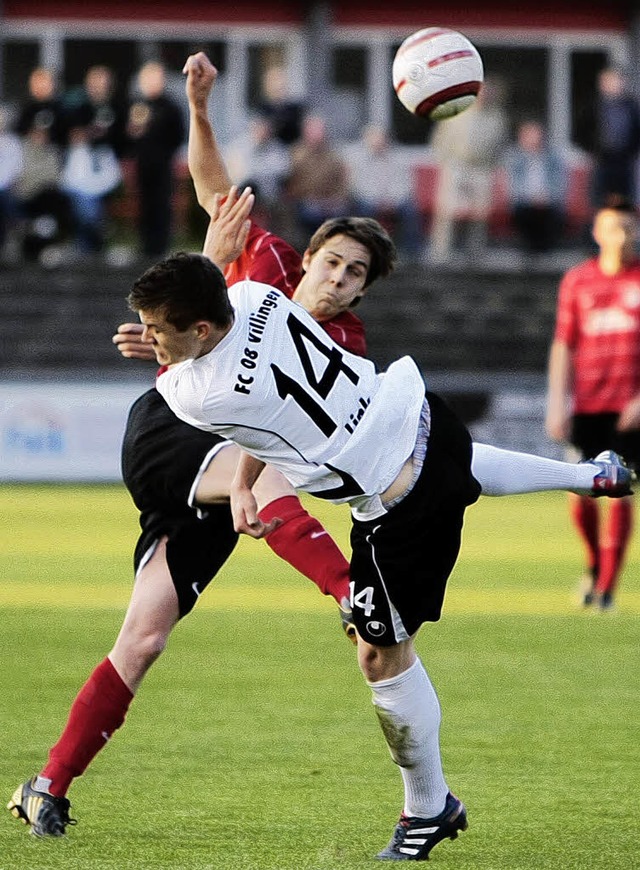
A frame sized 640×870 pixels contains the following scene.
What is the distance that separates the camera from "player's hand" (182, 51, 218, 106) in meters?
5.48

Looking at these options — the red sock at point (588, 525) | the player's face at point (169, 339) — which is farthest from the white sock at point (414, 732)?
the red sock at point (588, 525)

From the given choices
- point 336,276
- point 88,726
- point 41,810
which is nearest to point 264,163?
point 336,276

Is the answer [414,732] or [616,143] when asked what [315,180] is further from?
[414,732]

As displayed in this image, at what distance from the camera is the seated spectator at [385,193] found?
74.6ft

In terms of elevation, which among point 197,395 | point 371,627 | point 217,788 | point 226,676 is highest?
point 197,395

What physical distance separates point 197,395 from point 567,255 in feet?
70.2

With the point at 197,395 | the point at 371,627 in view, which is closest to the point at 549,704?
the point at 371,627

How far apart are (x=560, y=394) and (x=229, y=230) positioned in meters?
5.11

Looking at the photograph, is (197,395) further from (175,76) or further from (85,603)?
(175,76)

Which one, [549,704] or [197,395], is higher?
[197,395]

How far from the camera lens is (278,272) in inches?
225

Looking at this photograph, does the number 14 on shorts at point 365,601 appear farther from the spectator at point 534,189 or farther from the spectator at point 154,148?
the spectator at point 534,189

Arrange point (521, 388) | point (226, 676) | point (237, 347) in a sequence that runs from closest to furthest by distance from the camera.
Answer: point (237, 347) → point (226, 676) → point (521, 388)

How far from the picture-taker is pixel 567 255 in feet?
83.8
